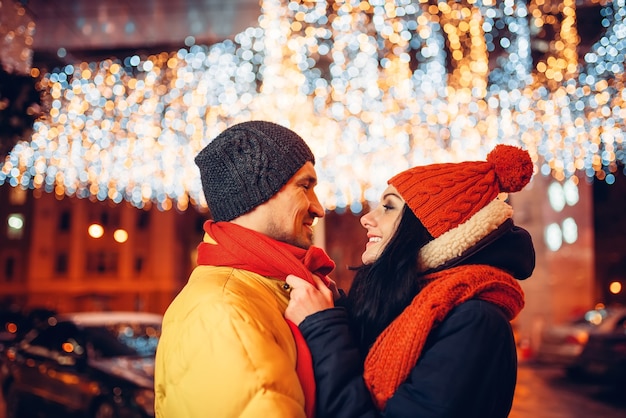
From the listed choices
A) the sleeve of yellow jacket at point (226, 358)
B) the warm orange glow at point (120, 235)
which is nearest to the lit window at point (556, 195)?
the sleeve of yellow jacket at point (226, 358)

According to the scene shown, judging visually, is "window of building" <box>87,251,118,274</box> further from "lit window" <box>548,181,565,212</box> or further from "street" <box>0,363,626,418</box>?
"street" <box>0,363,626,418</box>

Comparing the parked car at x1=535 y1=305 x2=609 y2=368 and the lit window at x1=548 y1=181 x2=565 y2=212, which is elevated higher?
the lit window at x1=548 y1=181 x2=565 y2=212

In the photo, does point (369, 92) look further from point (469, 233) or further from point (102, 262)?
point (102, 262)

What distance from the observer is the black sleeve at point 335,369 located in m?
2.04

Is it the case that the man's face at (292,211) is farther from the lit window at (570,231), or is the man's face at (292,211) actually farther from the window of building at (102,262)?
the window of building at (102,262)

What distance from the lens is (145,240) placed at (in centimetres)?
4797

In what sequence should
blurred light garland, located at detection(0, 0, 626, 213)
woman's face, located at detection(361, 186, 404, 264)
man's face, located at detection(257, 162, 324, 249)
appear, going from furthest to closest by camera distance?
blurred light garland, located at detection(0, 0, 626, 213) → woman's face, located at detection(361, 186, 404, 264) → man's face, located at detection(257, 162, 324, 249)

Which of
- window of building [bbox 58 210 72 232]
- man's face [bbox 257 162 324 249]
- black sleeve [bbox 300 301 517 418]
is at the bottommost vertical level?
window of building [bbox 58 210 72 232]

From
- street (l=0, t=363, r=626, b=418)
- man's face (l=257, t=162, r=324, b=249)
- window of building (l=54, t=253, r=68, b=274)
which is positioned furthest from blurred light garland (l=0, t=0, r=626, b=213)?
window of building (l=54, t=253, r=68, b=274)

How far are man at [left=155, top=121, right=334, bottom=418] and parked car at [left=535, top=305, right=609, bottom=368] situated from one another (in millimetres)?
13012

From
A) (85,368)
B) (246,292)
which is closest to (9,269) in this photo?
(85,368)

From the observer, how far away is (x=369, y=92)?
8484mm

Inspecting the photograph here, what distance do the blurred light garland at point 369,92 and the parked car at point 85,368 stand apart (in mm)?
2679

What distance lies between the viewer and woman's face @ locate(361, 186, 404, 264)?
259cm
